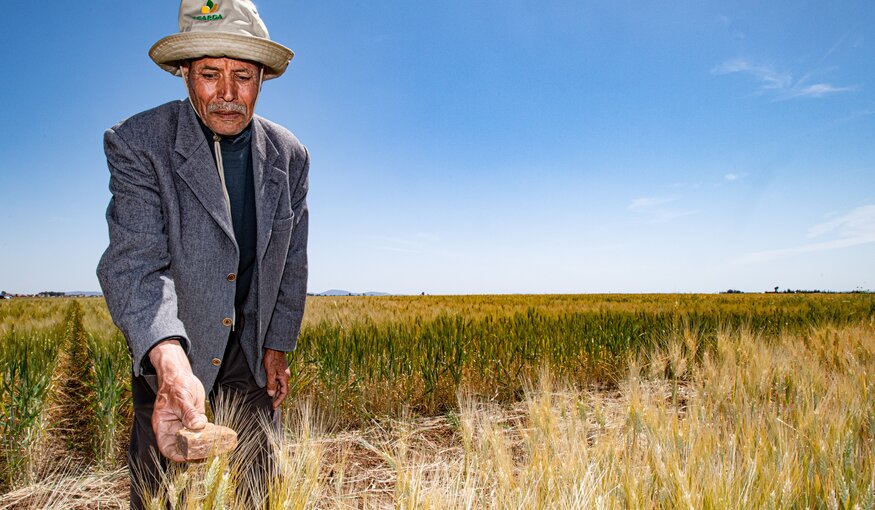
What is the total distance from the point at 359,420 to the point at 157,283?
2476 mm

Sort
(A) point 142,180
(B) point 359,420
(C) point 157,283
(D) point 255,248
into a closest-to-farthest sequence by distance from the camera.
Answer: (C) point 157,283 < (A) point 142,180 < (D) point 255,248 < (B) point 359,420

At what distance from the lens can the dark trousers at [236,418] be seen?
1591mm

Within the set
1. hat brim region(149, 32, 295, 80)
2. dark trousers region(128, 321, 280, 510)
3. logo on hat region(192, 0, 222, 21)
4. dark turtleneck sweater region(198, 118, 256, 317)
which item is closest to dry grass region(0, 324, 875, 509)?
dark trousers region(128, 321, 280, 510)

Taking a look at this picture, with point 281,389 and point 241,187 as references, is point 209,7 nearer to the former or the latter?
point 241,187

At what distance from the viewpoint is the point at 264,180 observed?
1.80 metres

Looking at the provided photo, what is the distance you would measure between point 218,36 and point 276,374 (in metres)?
1.28

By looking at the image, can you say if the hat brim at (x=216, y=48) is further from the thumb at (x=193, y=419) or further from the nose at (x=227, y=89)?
the thumb at (x=193, y=419)

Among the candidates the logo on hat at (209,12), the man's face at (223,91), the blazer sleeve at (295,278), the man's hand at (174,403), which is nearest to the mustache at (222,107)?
the man's face at (223,91)

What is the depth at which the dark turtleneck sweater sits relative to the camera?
5.74 ft

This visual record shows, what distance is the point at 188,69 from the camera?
1602 millimetres

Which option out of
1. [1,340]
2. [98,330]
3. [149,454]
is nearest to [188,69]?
[149,454]

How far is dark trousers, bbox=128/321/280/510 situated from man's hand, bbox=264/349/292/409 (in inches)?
1.5

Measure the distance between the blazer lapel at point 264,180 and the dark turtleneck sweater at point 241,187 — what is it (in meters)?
0.04

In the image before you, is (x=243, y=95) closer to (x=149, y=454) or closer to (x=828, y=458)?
(x=149, y=454)
